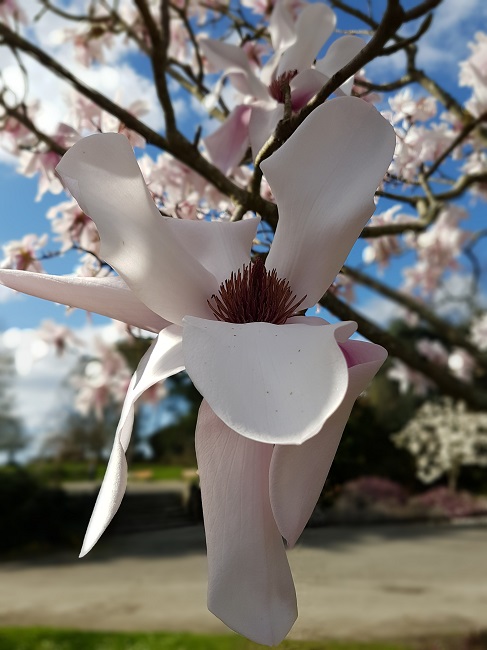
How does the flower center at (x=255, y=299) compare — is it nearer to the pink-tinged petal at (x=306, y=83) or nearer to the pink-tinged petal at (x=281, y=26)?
the pink-tinged petal at (x=306, y=83)

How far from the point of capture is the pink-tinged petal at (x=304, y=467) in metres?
0.26

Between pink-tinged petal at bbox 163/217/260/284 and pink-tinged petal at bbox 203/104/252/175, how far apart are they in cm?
26

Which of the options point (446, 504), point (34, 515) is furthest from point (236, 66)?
point (446, 504)

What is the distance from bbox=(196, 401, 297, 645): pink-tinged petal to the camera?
10.5 inches

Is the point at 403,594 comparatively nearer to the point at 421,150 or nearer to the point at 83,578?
the point at 83,578

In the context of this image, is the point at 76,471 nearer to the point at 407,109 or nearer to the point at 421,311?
the point at 421,311

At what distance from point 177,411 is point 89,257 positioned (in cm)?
395

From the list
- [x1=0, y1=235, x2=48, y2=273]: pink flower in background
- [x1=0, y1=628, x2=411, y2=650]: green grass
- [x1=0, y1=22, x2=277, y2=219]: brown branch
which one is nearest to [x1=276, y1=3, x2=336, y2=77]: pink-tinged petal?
[x1=0, y1=22, x2=277, y2=219]: brown branch

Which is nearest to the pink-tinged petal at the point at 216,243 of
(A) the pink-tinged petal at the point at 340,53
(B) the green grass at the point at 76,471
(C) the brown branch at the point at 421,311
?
(A) the pink-tinged petal at the point at 340,53

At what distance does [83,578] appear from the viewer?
4.75 m

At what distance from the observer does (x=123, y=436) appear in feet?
0.88

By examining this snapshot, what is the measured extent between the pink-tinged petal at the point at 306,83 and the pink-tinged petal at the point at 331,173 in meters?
0.18

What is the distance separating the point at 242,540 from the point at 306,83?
31cm

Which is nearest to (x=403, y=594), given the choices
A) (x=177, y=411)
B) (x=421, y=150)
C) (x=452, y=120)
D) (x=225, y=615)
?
(x=177, y=411)
